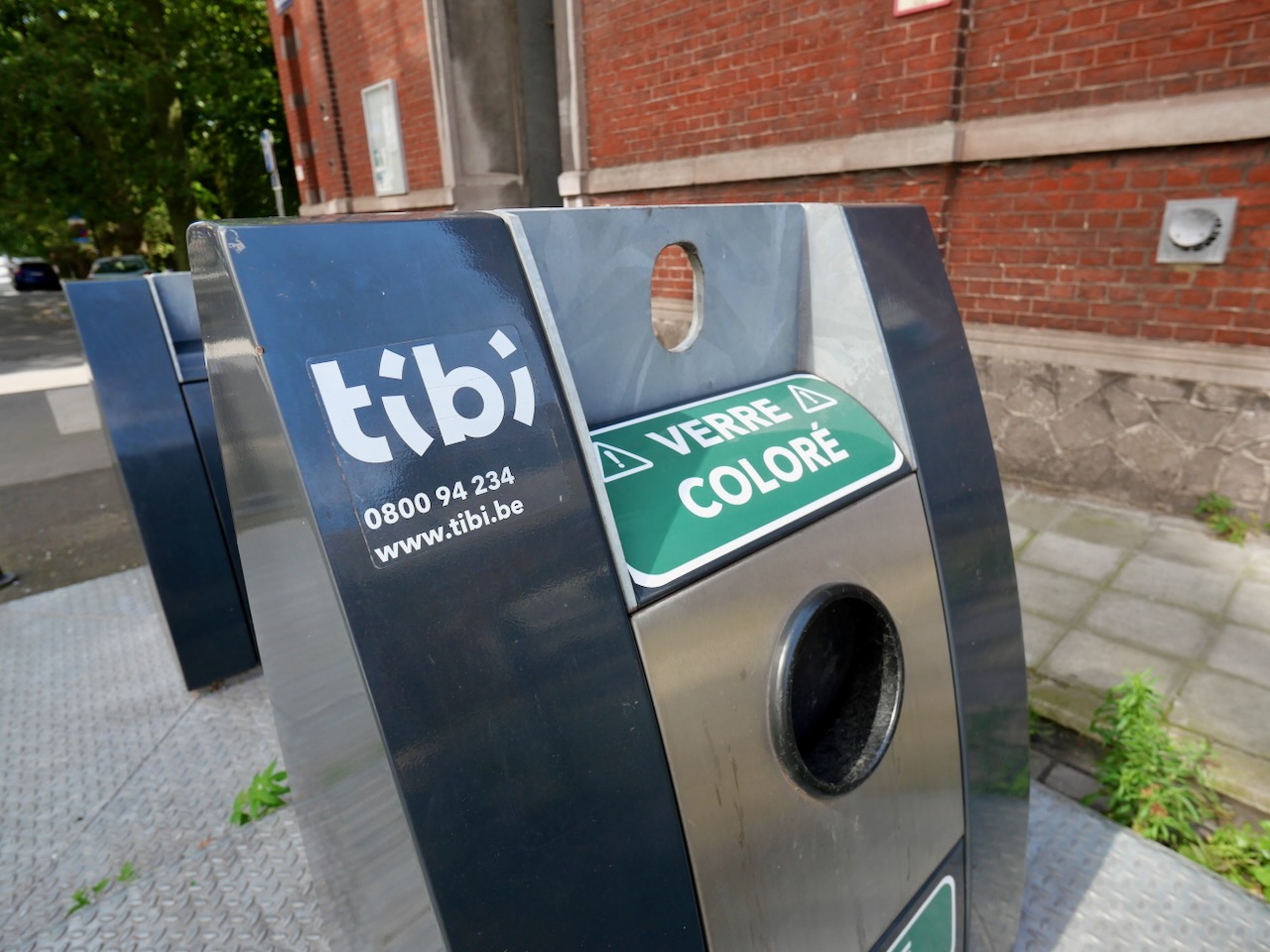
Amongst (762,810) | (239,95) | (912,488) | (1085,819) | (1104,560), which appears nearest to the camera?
(762,810)

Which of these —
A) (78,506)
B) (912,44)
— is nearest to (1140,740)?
(912,44)

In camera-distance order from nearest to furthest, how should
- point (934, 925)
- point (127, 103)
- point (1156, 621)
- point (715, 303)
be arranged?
point (715, 303)
point (934, 925)
point (1156, 621)
point (127, 103)

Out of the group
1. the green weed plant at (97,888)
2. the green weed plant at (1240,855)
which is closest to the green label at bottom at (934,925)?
the green weed plant at (1240,855)

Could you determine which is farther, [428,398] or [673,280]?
[673,280]

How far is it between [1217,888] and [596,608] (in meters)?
1.98

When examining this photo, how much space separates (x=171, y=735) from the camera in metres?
2.54

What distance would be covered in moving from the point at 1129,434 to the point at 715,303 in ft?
12.5

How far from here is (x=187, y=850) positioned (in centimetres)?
205

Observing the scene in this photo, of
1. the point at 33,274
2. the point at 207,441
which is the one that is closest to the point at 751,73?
the point at 207,441

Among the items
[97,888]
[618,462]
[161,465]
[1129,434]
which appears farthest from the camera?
[1129,434]

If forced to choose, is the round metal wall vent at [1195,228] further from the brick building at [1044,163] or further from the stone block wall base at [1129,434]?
the stone block wall base at [1129,434]

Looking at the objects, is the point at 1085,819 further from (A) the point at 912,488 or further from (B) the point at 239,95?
(B) the point at 239,95

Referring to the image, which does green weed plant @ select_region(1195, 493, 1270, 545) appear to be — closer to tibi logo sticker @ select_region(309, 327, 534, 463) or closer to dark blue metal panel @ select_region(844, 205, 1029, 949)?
dark blue metal panel @ select_region(844, 205, 1029, 949)

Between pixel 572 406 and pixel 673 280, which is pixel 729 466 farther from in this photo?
pixel 673 280
